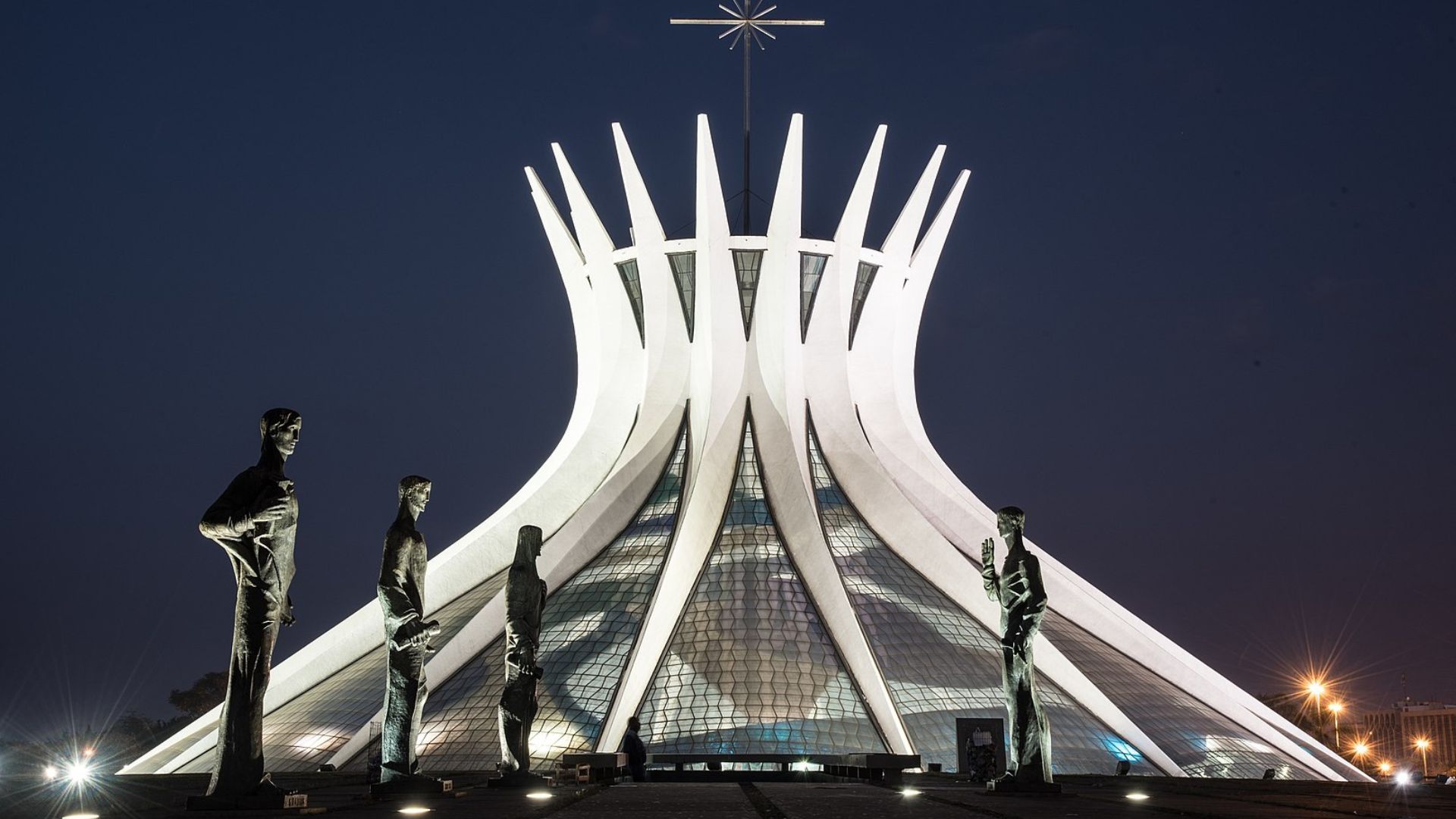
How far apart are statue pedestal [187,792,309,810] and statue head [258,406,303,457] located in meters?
2.14

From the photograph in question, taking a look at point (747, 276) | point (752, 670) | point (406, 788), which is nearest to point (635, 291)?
point (747, 276)

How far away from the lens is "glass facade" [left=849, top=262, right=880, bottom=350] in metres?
31.0

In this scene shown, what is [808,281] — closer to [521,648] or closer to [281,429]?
[521,648]

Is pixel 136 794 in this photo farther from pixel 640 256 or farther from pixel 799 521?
pixel 640 256

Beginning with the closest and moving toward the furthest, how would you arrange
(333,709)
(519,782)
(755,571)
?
1. (519,782)
2. (333,709)
3. (755,571)

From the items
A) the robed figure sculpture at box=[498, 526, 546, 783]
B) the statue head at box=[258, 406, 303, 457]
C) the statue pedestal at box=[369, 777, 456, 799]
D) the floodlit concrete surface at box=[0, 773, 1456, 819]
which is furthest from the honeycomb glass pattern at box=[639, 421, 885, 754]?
the statue head at box=[258, 406, 303, 457]

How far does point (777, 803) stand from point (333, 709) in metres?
18.7

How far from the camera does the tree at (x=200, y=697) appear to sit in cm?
5578

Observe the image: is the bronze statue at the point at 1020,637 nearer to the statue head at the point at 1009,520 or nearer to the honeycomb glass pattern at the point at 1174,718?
the statue head at the point at 1009,520

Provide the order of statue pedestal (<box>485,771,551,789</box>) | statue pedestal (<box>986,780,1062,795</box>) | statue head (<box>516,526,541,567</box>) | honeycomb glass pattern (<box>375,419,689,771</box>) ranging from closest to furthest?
statue pedestal (<box>986,780,1062,795</box>) < statue pedestal (<box>485,771,551,789</box>) < statue head (<box>516,526,541,567</box>) < honeycomb glass pattern (<box>375,419,689,771</box>)

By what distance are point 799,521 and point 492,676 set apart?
7.16 metres

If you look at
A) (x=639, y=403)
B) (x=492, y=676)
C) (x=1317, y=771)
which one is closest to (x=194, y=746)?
(x=492, y=676)

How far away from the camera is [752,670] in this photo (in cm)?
2447

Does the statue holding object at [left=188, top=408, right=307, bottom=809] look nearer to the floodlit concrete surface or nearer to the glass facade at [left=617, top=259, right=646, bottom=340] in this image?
the floodlit concrete surface
